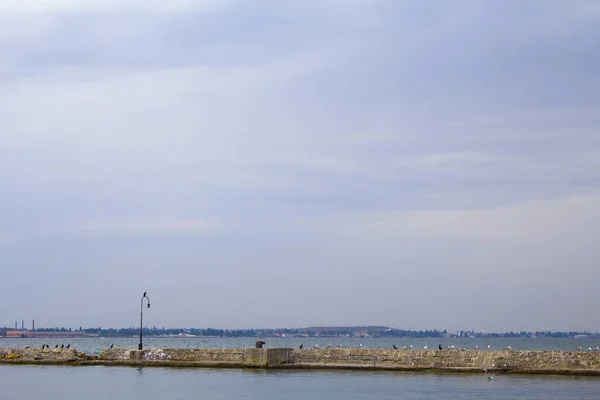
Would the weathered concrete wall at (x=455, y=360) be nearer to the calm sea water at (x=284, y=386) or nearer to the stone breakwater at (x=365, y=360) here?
the stone breakwater at (x=365, y=360)

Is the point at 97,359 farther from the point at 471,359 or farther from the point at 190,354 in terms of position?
the point at 471,359

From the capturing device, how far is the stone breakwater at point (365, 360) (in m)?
36.5

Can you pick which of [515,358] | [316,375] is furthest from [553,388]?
[316,375]

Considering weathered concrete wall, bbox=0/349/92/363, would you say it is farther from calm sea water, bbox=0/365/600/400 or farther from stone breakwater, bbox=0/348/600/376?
calm sea water, bbox=0/365/600/400

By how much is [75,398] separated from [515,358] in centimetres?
1974

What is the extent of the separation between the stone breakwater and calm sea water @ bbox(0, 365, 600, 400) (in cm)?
124

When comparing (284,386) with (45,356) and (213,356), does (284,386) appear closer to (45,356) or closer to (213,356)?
(213,356)

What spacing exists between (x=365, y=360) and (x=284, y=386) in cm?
849

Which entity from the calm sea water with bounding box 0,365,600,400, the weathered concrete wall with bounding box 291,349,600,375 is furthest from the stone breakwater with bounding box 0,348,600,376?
the calm sea water with bounding box 0,365,600,400

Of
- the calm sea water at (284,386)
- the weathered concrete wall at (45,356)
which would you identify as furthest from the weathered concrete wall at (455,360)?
the weathered concrete wall at (45,356)

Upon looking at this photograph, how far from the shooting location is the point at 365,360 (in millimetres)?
41062

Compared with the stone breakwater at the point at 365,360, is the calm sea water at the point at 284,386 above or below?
below

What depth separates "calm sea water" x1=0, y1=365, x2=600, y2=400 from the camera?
29933mm

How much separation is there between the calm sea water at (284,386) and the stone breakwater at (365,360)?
1.24m
